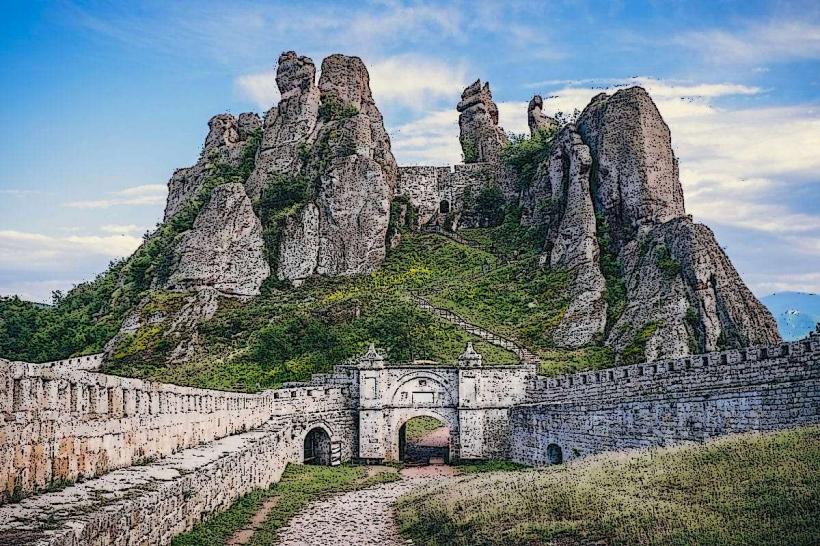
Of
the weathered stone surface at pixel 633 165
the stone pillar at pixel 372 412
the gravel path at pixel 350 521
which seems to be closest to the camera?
the gravel path at pixel 350 521

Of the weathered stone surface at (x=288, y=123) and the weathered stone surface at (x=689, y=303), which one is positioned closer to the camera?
the weathered stone surface at (x=689, y=303)

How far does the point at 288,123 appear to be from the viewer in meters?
68.1

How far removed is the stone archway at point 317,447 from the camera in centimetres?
3847

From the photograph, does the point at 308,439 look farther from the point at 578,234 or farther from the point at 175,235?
the point at 175,235

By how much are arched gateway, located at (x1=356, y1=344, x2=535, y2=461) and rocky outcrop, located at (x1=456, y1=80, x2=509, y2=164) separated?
33.7 meters

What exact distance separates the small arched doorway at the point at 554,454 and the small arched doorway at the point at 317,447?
891cm

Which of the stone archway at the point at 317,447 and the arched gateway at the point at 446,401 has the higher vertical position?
the arched gateway at the point at 446,401

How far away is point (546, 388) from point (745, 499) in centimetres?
2215

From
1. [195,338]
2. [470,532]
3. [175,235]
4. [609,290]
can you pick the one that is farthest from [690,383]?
[175,235]

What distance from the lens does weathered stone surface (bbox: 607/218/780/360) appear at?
4128cm

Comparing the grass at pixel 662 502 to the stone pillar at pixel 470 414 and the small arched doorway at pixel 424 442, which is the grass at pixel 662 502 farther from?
the small arched doorway at pixel 424 442

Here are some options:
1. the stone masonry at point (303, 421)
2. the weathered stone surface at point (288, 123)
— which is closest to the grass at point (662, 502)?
the stone masonry at point (303, 421)

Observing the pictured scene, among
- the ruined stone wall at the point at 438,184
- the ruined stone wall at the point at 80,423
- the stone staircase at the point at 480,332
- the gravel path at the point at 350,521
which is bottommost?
the gravel path at the point at 350,521

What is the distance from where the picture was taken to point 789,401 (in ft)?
71.5
